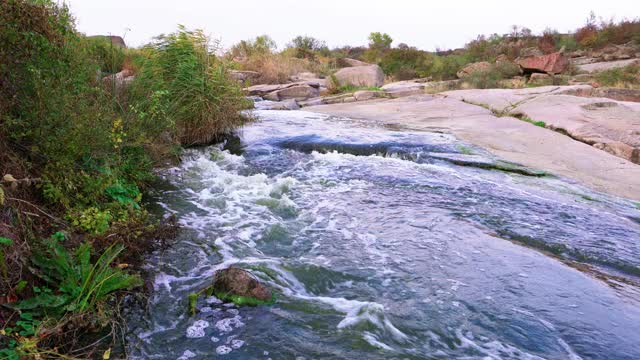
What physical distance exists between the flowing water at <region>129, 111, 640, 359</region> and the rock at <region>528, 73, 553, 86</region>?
11.2 meters

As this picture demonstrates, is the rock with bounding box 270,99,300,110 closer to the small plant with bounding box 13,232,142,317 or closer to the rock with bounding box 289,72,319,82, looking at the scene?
the rock with bounding box 289,72,319,82

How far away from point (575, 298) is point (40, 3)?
4.48 metres

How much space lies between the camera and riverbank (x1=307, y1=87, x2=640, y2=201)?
690cm

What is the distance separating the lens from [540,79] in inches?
682

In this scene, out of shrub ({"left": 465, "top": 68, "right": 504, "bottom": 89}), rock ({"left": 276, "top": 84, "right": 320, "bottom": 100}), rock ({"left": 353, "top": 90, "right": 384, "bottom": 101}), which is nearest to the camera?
rock ({"left": 353, "top": 90, "right": 384, "bottom": 101})

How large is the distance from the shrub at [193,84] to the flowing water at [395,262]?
0.90 meters

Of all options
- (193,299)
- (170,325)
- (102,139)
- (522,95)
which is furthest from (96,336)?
(522,95)

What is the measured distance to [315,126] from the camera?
9664 mm

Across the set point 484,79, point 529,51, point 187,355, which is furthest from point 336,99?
point 529,51

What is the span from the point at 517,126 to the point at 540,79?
9.29m

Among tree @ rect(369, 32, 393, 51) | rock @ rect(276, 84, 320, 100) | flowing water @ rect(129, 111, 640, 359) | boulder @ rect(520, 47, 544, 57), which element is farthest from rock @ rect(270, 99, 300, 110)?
tree @ rect(369, 32, 393, 51)

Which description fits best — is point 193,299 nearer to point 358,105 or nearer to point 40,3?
point 40,3

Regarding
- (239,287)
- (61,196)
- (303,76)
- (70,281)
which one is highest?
(303,76)

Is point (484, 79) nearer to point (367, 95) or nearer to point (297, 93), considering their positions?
point (367, 95)
